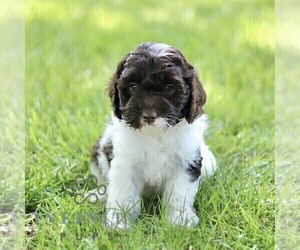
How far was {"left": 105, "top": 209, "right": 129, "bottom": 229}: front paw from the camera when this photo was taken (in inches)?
142

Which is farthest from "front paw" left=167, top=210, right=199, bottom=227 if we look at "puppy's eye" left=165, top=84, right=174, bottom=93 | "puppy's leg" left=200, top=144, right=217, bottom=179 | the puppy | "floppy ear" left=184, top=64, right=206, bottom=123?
"puppy's eye" left=165, top=84, right=174, bottom=93

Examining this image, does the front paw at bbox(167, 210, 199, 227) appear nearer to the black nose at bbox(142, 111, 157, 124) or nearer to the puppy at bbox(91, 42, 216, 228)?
the puppy at bbox(91, 42, 216, 228)

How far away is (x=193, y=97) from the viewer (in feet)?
11.5

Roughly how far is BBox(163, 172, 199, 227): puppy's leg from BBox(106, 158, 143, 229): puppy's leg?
16 centimetres

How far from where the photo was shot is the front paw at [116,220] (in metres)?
3.60

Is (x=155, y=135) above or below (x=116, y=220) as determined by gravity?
above

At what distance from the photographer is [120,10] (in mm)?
7309

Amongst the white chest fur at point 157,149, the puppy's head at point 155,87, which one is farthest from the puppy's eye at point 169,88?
the white chest fur at point 157,149

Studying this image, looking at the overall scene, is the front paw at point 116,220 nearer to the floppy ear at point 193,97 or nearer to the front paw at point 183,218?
the front paw at point 183,218

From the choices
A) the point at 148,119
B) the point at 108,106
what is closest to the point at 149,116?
the point at 148,119

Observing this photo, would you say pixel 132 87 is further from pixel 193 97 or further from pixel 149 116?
pixel 193 97

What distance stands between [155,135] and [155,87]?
0.31m

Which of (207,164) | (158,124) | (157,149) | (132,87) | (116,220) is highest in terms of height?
(132,87)

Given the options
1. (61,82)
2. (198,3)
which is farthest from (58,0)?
(61,82)
